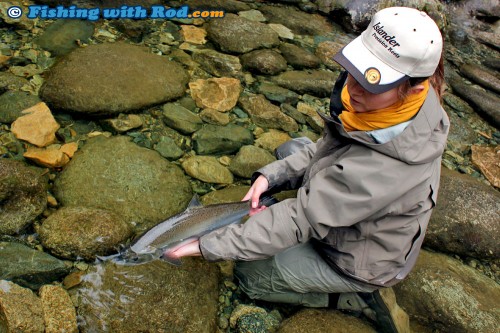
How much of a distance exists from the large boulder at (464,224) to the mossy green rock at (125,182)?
239 centimetres

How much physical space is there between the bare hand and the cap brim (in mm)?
1290

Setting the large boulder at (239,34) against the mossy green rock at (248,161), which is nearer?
the mossy green rock at (248,161)

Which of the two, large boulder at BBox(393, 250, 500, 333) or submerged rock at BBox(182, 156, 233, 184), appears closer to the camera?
large boulder at BBox(393, 250, 500, 333)

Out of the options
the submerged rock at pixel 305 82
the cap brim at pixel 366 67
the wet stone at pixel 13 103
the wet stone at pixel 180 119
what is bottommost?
the wet stone at pixel 180 119

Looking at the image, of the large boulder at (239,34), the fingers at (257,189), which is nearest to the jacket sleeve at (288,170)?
the fingers at (257,189)

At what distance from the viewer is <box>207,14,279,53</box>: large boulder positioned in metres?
6.13

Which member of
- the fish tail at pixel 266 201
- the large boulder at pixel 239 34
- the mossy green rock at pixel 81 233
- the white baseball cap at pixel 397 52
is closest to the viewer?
the white baseball cap at pixel 397 52

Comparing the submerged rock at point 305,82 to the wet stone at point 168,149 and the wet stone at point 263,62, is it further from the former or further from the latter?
the wet stone at point 168,149

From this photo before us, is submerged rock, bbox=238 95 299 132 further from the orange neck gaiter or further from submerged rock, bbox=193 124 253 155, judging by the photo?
the orange neck gaiter

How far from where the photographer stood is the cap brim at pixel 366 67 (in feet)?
7.50

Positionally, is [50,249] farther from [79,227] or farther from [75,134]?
[75,134]

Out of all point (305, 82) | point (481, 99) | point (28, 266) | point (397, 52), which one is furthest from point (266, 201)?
point (481, 99)

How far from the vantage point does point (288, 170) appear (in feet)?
11.5

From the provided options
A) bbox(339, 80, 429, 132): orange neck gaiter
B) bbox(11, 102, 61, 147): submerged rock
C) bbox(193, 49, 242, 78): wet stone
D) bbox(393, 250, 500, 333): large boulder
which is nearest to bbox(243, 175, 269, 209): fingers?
bbox(339, 80, 429, 132): orange neck gaiter
